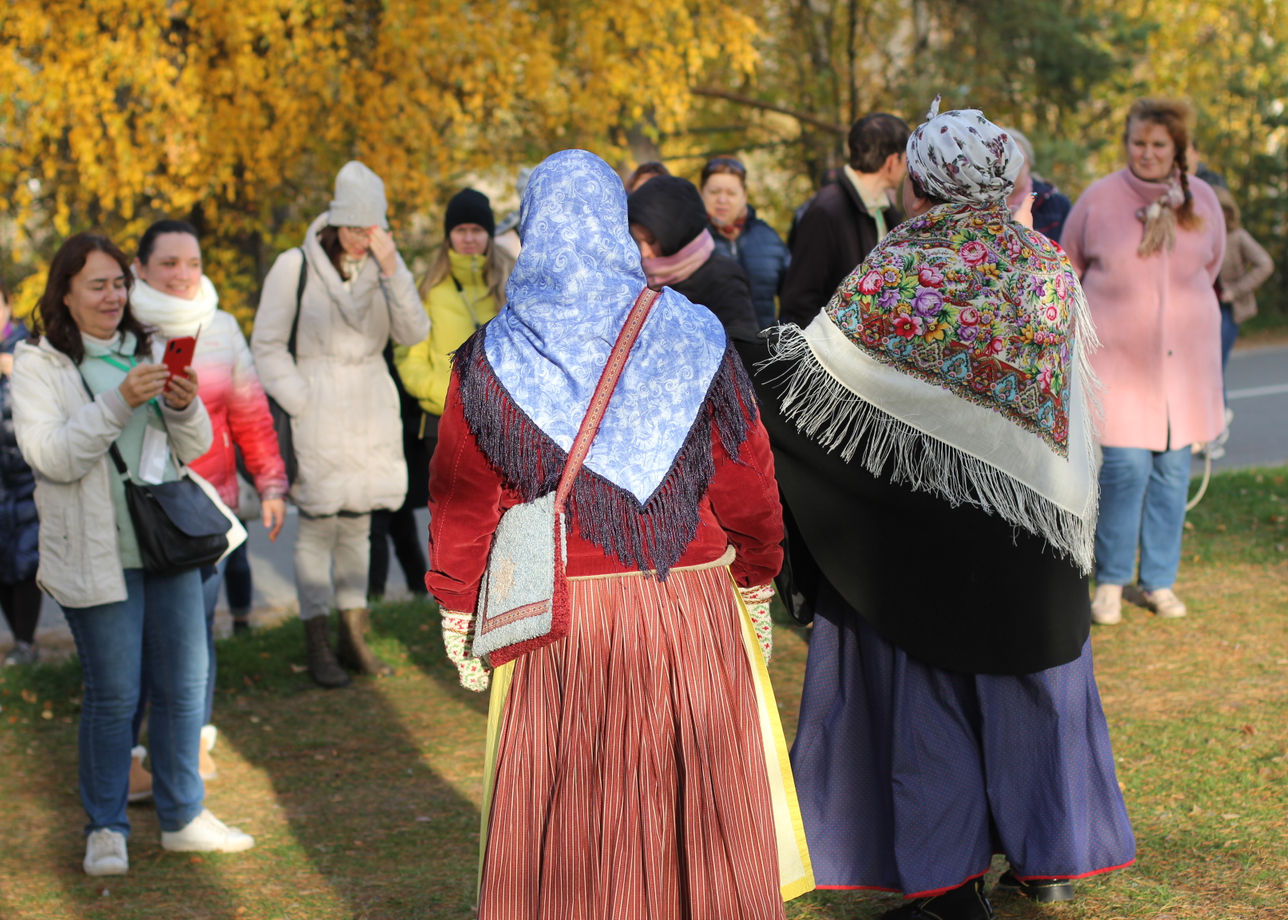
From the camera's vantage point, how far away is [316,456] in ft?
21.4

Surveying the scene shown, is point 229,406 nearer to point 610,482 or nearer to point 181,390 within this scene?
point 181,390

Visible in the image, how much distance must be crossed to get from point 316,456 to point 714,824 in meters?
3.92

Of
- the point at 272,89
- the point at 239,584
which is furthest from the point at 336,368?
the point at 272,89

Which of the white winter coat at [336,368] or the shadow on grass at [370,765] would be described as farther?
the white winter coat at [336,368]

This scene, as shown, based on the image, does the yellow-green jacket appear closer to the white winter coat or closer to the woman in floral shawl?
the white winter coat

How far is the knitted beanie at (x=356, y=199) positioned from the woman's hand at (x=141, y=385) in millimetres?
2128

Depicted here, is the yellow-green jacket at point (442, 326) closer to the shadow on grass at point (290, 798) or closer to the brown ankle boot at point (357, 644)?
the brown ankle boot at point (357, 644)

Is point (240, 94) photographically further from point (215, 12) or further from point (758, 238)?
point (758, 238)

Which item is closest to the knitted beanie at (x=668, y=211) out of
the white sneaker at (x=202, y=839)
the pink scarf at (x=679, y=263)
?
the pink scarf at (x=679, y=263)

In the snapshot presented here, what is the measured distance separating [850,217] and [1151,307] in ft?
4.98

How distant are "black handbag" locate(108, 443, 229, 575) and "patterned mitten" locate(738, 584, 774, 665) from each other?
2044mm

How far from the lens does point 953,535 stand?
12.5 feet

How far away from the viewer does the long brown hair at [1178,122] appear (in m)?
6.12

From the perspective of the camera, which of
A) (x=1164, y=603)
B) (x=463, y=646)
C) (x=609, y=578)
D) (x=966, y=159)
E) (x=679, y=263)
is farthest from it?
(x=1164, y=603)
